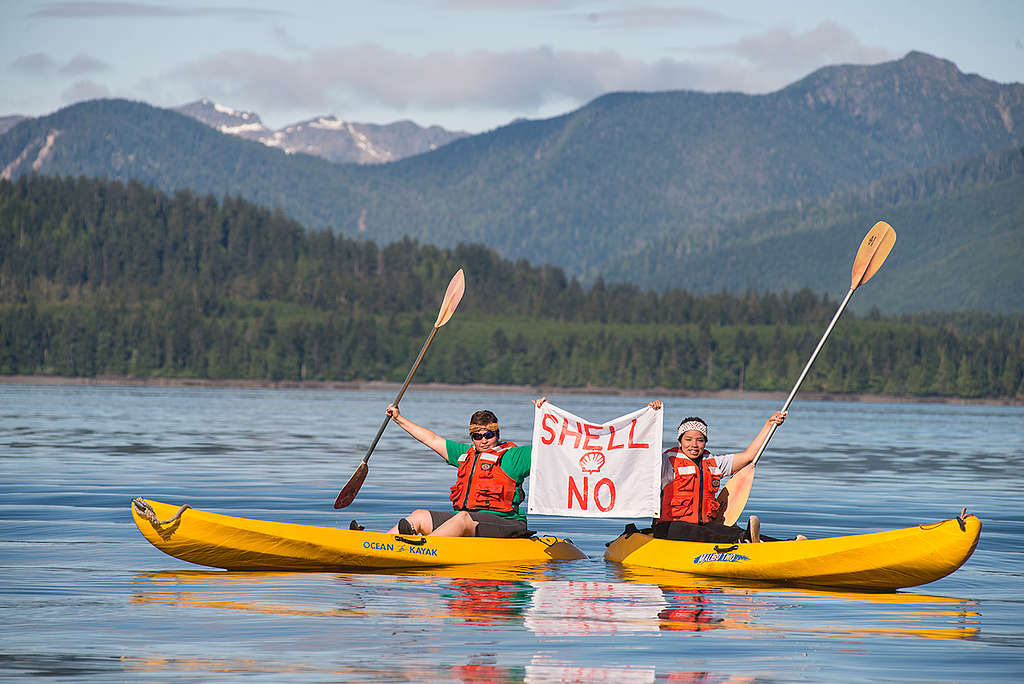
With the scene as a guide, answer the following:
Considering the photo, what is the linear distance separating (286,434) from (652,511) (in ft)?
159

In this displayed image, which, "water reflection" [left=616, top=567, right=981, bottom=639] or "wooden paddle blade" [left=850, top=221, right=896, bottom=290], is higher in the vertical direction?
"wooden paddle blade" [left=850, top=221, right=896, bottom=290]

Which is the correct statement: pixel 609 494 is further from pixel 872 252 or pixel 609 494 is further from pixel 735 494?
pixel 872 252

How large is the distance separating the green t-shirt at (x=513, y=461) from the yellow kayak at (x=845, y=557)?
2.16 metres

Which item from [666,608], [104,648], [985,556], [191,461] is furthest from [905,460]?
[104,648]

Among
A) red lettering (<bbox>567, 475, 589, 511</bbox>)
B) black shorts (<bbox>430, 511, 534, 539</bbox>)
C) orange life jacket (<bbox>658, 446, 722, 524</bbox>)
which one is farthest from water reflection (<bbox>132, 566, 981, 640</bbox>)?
red lettering (<bbox>567, 475, 589, 511</bbox>)

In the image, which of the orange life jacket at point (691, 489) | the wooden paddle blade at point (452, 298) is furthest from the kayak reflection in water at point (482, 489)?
the wooden paddle blade at point (452, 298)

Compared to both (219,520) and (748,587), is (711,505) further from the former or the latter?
(219,520)

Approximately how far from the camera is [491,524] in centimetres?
2138

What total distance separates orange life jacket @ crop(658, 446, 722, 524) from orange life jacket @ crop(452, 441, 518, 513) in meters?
2.33

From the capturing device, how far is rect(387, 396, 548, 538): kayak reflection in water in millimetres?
21016

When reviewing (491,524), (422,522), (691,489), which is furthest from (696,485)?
(422,522)

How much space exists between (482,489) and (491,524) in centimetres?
56

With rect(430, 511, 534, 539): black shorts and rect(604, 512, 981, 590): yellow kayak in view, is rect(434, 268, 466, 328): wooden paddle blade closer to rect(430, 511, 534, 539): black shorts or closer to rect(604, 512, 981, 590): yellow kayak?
rect(430, 511, 534, 539): black shorts

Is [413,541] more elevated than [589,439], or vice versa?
[589,439]
